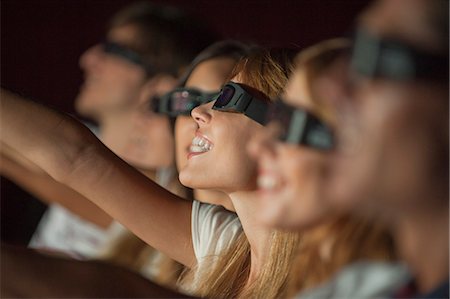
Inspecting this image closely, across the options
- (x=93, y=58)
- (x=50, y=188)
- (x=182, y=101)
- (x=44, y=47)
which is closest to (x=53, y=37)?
(x=44, y=47)

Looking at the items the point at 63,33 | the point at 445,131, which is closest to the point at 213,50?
the point at 445,131

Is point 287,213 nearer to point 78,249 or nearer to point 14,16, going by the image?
point 78,249

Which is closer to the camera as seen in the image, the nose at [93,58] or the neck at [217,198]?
the neck at [217,198]

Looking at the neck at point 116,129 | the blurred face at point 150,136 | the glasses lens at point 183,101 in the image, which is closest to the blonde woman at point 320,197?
the glasses lens at point 183,101

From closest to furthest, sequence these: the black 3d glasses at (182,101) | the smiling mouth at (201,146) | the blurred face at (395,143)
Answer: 1. the blurred face at (395,143)
2. the smiling mouth at (201,146)
3. the black 3d glasses at (182,101)

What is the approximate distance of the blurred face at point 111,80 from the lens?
2760 millimetres

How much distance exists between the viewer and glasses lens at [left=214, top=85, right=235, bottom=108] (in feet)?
4.79

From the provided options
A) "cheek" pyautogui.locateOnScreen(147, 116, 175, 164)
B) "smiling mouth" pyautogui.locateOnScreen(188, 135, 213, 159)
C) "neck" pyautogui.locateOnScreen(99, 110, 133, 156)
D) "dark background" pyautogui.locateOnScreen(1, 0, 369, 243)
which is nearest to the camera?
"smiling mouth" pyautogui.locateOnScreen(188, 135, 213, 159)

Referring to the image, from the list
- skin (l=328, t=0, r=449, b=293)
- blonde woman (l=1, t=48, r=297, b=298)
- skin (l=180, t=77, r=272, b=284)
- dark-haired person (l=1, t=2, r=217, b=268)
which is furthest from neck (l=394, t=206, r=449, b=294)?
dark-haired person (l=1, t=2, r=217, b=268)

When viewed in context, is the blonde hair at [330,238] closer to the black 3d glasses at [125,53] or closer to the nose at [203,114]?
the nose at [203,114]

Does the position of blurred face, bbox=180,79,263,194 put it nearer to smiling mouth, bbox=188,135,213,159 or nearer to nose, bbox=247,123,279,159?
smiling mouth, bbox=188,135,213,159

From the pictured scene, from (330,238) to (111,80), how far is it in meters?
2.11

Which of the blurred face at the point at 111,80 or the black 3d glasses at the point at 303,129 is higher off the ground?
the black 3d glasses at the point at 303,129

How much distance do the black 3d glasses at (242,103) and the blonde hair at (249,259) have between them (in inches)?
0.8
